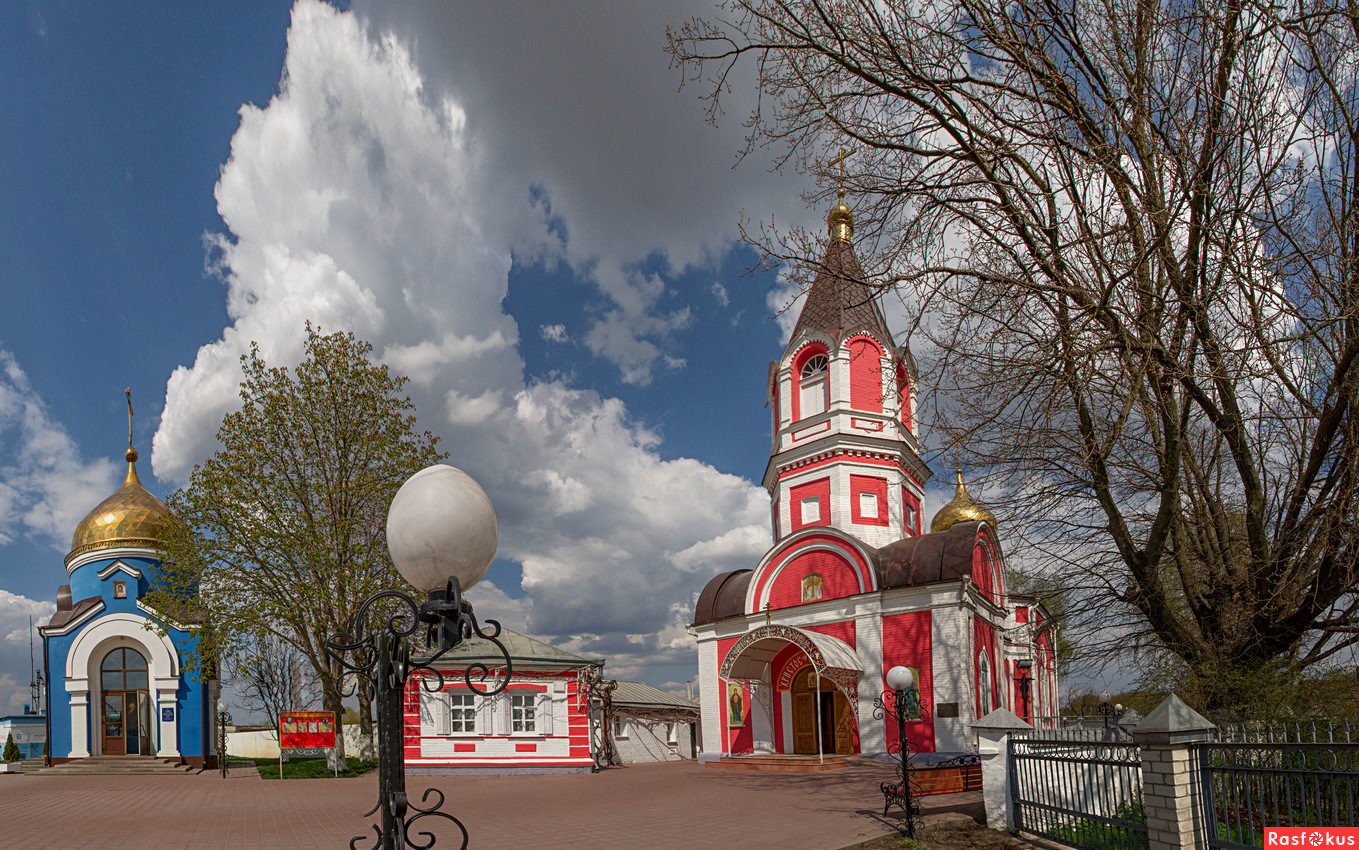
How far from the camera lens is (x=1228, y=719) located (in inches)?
376

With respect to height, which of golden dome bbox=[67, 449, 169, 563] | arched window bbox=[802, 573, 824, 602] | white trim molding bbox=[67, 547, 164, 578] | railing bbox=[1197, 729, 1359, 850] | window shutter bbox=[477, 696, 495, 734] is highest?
golden dome bbox=[67, 449, 169, 563]

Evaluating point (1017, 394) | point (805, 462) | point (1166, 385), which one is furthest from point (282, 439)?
point (1166, 385)

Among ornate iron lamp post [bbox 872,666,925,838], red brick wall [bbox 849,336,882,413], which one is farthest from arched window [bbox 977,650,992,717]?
red brick wall [bbox 849,336,882,413]

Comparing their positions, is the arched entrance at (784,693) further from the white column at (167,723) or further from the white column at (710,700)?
the white column at (167,723)

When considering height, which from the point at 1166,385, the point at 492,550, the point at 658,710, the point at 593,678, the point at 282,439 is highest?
the point at 282,439

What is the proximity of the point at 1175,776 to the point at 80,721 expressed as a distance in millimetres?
27491

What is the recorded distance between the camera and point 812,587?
22406mm

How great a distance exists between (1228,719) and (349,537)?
18242 mm

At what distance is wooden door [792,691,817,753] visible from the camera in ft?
72.9

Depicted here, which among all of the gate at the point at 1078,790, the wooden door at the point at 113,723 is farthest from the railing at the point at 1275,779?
the wooden door at the point at 113,723

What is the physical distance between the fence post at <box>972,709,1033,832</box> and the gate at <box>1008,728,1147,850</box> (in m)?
0.07

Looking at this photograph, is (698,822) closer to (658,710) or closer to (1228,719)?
(1228,719)

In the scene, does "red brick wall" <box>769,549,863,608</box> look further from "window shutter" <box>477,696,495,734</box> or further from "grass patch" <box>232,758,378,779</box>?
"grass patch" <box>232,758,378,779</box>

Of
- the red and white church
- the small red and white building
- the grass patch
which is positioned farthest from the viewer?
the small red and white building
